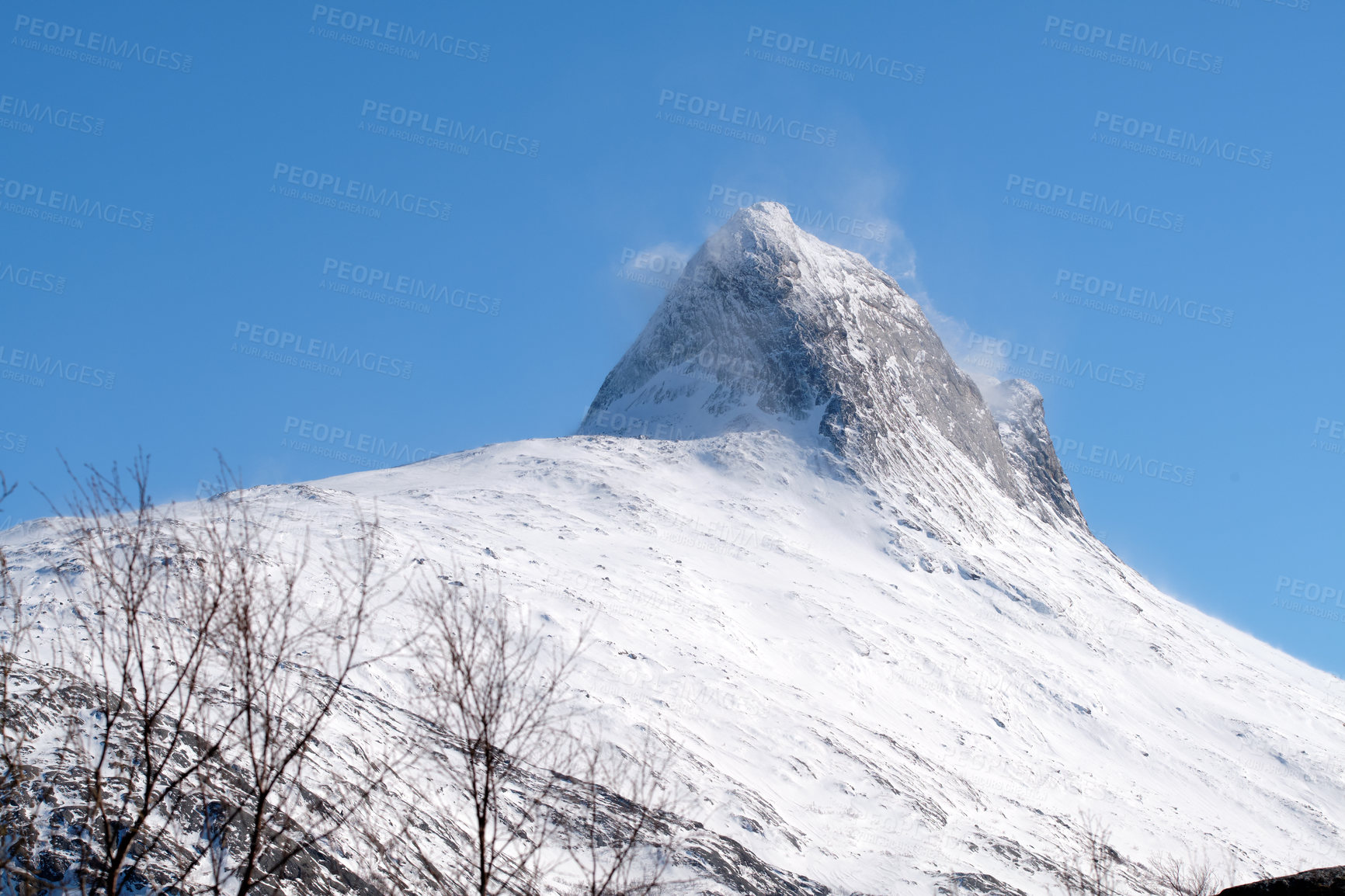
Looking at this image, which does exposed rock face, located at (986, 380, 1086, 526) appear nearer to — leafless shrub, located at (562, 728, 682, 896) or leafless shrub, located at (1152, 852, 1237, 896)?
leafless shrub, located at (1152, 852, 1237, 896)

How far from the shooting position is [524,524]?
49.9 meters

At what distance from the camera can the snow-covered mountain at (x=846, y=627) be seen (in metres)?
31.9

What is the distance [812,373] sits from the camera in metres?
85.3

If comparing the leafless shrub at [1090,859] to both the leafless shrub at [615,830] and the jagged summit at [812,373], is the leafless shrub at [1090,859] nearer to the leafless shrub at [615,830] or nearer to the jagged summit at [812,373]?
the leafless shrub at [615,830]

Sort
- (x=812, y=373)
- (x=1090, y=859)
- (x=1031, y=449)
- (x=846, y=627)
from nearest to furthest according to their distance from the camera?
1. (x=1090, y=859)
2. (x=846, y=627)
3. (x=812, y=373)
4. (x=1031, y=449)

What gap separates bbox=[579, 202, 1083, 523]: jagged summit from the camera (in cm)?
8144

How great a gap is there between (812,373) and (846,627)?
4012 centimetres

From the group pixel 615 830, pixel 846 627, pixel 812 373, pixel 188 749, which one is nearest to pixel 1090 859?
pixel 846 627

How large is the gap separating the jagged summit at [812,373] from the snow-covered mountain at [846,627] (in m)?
0.41

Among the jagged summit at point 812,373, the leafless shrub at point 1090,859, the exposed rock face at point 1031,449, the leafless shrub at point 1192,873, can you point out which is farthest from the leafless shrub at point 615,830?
the exposed rock face at point 1031,449

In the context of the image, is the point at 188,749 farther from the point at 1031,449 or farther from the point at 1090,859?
the point at 1031,449

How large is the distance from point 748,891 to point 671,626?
17.5 metres

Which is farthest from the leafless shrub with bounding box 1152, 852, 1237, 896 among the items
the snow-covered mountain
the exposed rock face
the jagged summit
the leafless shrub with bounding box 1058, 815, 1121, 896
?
the exposed rock face

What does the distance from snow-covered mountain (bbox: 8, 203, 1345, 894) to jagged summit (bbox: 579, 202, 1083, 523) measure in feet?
1.35
